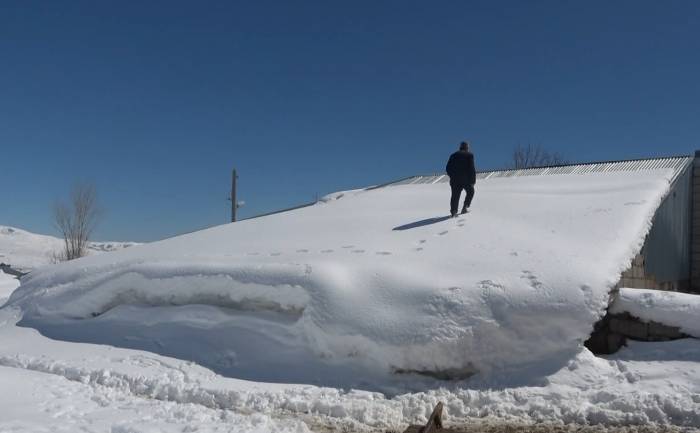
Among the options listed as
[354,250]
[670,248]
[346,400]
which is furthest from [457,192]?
[346,400]

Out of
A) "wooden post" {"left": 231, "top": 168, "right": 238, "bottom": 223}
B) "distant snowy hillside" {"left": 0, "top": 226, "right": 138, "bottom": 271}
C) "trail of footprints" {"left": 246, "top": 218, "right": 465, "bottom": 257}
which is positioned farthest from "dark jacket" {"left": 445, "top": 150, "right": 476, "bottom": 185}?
"distant snowy hillside" {"left": 0, "top": 226, "right": 138, "bottom": 271}

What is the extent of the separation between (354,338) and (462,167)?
4.59 metres

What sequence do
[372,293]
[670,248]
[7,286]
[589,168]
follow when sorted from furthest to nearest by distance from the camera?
[7,286], [589,168], [670,248], [372,293]

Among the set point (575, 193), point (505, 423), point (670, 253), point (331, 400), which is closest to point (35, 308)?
point (331, 400)

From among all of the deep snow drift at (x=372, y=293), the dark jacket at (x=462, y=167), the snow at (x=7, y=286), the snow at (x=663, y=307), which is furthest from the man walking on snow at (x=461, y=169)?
the snow at (x=7, y=286)

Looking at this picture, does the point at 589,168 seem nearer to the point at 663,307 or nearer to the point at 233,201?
the point at 663,307

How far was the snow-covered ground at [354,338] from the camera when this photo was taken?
4949 millimetres

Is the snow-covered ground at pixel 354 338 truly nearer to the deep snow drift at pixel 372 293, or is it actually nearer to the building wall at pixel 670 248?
the deep snow drift at pixel 372 293

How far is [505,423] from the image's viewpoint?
4.75m

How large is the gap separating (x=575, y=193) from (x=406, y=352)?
22.7 feet

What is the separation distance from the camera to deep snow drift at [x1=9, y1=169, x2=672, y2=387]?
5.63 metres

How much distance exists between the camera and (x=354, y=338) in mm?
5832

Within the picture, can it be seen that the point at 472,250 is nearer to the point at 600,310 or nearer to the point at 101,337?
the point at 600,310

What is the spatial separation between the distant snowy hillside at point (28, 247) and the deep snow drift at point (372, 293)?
1244 inches
